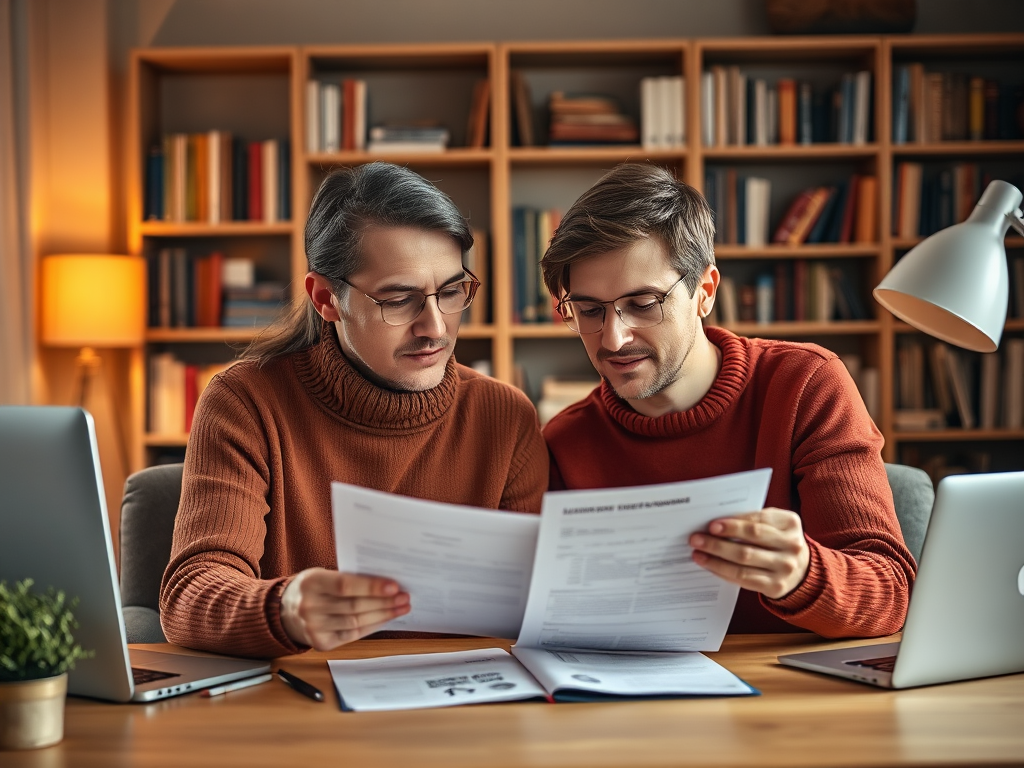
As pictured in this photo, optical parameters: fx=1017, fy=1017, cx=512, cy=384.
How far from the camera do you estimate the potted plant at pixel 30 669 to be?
2.98 feet

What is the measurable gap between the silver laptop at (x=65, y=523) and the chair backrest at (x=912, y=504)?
130 cm

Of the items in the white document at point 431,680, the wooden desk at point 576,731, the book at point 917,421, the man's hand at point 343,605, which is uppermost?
the man's hand at point 343,605

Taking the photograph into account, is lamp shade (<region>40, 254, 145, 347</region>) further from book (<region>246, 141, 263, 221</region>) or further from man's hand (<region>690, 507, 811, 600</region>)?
man's hand (<region>690, 507, 811, 600</region>)

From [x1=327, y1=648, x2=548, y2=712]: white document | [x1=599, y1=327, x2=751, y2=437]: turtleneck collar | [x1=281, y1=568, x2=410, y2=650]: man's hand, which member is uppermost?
[x1=599, y1=327, x2=751, y2=437]: turtleneck collar

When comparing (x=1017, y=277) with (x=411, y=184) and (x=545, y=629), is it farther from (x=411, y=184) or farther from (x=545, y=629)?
(x=545, y=629)

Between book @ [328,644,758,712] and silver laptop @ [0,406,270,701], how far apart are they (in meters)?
0.25

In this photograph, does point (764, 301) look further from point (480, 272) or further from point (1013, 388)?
point (480, 272)

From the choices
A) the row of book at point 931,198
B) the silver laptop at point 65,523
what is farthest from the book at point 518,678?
the row of book at point 931,198

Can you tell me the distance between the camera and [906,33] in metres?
3.73

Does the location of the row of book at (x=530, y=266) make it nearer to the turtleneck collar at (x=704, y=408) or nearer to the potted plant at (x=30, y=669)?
the turtleneck collar at (x=704, y=408)

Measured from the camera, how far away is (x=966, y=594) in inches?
43.3

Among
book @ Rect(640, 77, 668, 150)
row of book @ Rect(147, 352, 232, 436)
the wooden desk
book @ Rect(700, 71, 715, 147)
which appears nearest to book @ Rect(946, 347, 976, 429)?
book @ Rect(700, 71, 715, 147)

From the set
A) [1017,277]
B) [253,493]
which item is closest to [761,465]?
[253,493]

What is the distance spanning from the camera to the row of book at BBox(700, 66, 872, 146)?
3.68 metres
